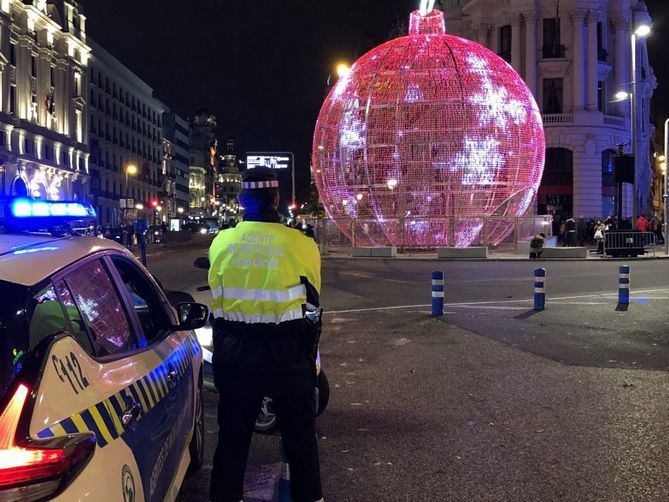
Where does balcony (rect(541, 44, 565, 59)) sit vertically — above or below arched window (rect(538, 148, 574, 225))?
above

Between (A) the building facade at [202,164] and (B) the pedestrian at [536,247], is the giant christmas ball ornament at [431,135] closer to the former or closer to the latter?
(B) the pedestrian at [536,247]

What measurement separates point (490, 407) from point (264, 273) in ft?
11.4

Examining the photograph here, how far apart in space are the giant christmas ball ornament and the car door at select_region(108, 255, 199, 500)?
74.5 feet

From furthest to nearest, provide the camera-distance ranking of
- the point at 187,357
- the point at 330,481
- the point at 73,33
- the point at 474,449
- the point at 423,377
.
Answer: the point at 73,33 < the point at 423,377 < the point at 474,449 < the point at 330,481 < the point at 187,357

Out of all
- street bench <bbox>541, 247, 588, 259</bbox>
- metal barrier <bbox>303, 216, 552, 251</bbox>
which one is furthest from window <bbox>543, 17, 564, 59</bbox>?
street bench <bbox>541, 247, 588, 259</bbox>

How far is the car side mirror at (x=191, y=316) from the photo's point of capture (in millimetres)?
3525

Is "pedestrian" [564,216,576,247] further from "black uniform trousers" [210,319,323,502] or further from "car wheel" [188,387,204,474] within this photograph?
"black uniform trousers" [210,319,323,502]

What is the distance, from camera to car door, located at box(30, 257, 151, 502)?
187cm

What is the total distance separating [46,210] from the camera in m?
4.76

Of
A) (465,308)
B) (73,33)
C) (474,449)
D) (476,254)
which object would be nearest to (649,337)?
(465,308)

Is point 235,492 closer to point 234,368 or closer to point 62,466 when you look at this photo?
point 234,368

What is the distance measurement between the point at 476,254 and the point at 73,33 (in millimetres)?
51913

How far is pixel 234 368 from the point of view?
3.09 m

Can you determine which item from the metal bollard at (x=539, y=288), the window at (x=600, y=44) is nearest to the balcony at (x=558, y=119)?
the window at (x=600, y=44)
